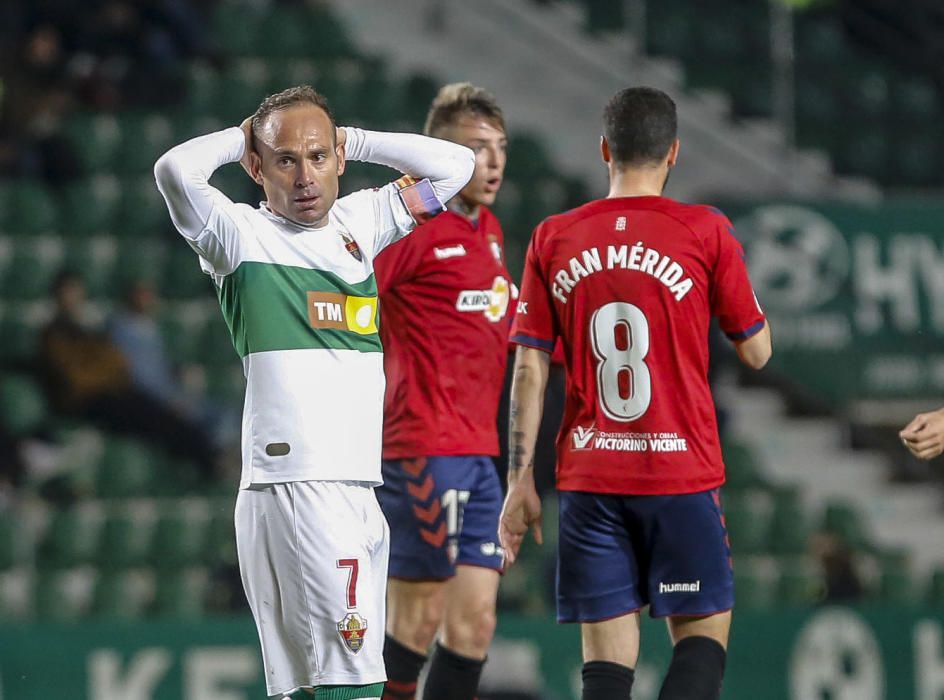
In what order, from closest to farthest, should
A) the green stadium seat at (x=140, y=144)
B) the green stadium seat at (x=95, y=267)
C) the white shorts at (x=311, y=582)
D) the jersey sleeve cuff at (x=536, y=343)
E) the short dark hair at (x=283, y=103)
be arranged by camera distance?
the white shorts at (x=311, y=582) → the short dark hair at (x=283, y=103) → the jersey sleeve cuff at (x=536, y=343) → the green stadium seat at (x=95, y=267) → the green stadium seat at (x=140, y=144)

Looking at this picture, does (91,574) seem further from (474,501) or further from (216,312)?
(474,501)

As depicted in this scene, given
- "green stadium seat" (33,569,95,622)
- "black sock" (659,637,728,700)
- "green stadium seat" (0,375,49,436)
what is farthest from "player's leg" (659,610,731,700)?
"green stadium seat" (0,375,49,436)

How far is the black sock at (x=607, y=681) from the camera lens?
4.26 metres

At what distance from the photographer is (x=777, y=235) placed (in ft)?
32.7

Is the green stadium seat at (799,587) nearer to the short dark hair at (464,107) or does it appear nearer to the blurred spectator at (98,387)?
the blurred spectator at (98,387)

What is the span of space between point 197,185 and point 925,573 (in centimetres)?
711

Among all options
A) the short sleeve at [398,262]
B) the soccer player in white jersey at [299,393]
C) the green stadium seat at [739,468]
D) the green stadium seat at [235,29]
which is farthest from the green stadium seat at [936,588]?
the green stadium seat at [235,29]

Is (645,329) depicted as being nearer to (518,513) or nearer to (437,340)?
(518,513)

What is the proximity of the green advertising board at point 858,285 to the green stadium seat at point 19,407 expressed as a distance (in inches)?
170

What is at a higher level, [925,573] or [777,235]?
[777,235]

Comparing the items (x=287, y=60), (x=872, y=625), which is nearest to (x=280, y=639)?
(x=872, y=625)

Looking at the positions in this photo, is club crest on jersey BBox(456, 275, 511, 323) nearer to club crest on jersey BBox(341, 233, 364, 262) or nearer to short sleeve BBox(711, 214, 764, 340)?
club crest on jersey BBox(341, 233, 364, 262)

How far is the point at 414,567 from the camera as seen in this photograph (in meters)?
5.10

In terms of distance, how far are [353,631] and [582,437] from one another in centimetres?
84
